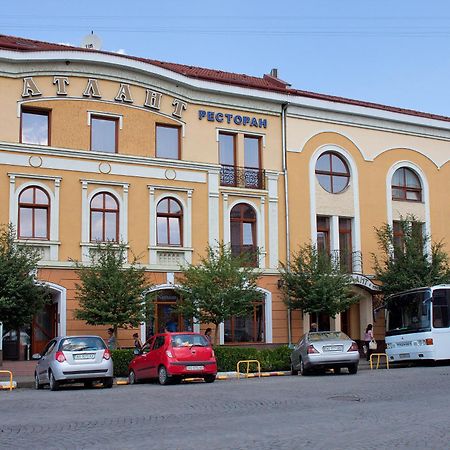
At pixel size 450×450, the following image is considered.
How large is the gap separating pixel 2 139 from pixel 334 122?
48.0 ft

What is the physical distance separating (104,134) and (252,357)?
10.3 meters

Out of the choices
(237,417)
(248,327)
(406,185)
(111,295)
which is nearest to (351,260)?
(406,185)

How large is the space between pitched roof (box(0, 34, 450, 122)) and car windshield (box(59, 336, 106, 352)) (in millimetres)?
12244

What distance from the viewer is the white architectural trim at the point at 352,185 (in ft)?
108

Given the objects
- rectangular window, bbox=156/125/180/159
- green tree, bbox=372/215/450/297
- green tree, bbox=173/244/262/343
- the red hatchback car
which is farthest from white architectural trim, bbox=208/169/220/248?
the red hatchback car

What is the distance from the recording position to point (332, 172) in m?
34.1

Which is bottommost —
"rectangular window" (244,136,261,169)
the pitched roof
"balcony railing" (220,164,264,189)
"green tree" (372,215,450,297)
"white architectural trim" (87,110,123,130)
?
"green tree" (372,215,450,297)

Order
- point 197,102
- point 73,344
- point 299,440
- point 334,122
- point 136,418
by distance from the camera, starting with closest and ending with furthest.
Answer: point 299,440
point 136,418
point 73,344
point 197,102
point 334,122

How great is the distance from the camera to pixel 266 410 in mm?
13406

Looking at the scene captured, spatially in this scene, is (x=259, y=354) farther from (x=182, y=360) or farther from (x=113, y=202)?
(x=113, y=202)

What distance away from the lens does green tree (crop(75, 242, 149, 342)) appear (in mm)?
25172

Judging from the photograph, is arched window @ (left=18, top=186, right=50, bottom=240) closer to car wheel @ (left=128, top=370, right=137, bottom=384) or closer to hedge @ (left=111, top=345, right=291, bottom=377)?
hedge @ (left=111, top=345, right=291, bottom=377)

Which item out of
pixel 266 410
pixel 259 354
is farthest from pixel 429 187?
pixel 266 410

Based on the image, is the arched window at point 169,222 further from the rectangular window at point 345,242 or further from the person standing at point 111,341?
the rectangular window at point 345,242
